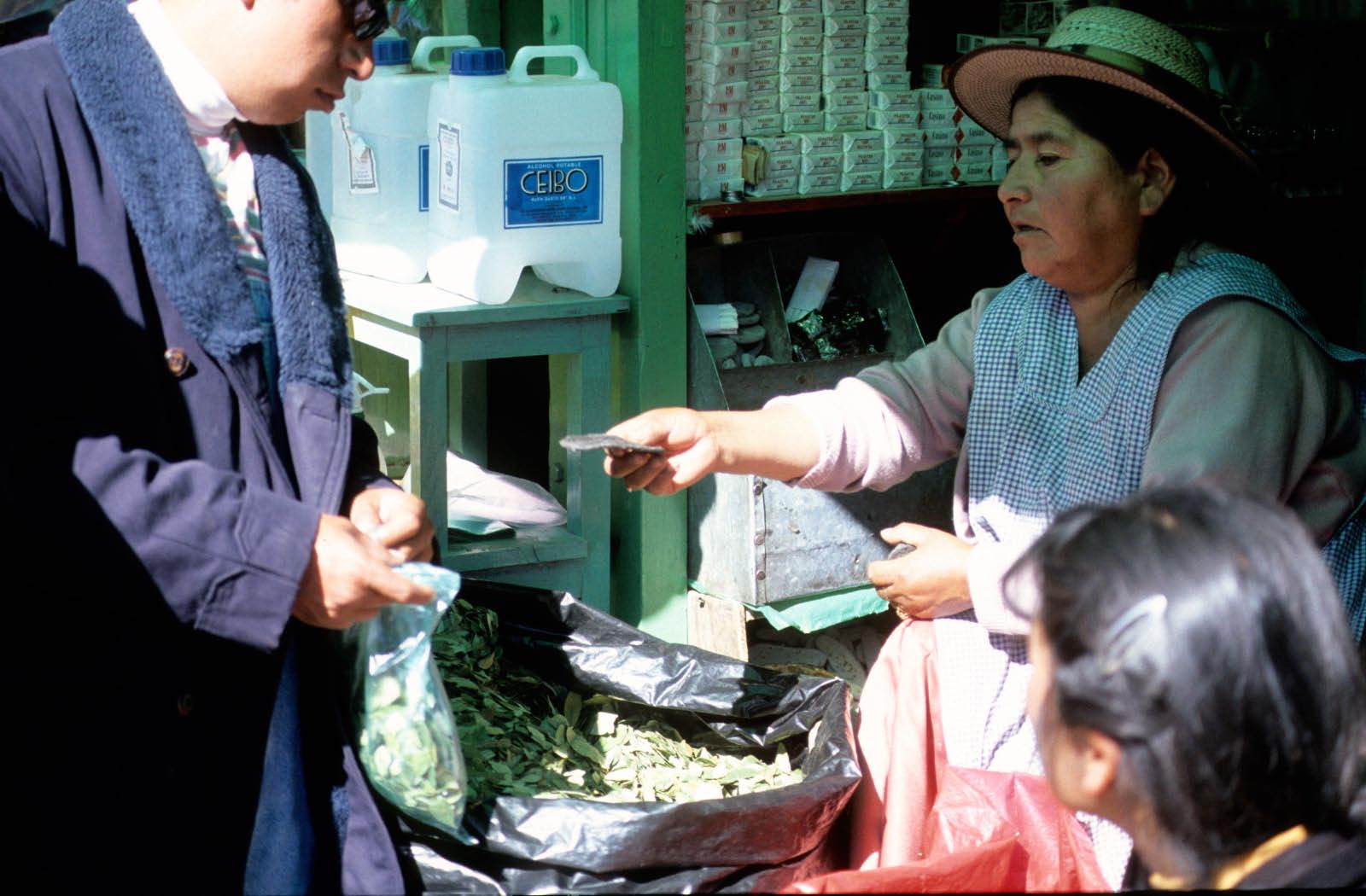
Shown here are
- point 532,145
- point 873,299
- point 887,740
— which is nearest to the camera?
point 887,740

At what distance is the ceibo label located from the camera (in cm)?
307

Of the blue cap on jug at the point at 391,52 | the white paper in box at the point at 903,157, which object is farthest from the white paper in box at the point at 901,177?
the blue cap on jug at the point at 391,52

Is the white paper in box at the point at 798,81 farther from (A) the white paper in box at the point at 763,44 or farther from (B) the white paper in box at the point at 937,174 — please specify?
(B) the white paper in box at the point at 937,174

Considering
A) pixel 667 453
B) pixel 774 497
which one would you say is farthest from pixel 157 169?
pixel 774 497

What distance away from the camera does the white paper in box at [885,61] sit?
3.49 meters

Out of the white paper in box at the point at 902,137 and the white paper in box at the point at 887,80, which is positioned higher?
the white paper in box at the point at 887,80

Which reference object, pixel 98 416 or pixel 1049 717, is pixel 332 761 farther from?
pixel 1049 717

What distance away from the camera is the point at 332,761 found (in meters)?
2.06

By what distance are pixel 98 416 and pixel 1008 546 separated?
4.56ft

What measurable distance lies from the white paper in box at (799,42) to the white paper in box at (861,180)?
285mm

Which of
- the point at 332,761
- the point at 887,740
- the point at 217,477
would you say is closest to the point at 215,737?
the point at 332,761

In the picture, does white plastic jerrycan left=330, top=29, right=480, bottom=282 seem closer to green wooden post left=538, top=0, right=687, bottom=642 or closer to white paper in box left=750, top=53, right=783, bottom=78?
green wooden post left=538, top=0, right=687, bottom=642

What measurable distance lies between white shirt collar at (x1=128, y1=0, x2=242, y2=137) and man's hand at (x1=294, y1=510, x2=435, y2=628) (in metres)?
0.55

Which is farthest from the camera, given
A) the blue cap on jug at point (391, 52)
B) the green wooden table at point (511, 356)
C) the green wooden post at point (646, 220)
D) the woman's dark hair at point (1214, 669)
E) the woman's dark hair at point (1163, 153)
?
the blue cap on jug at point (391, 52)
